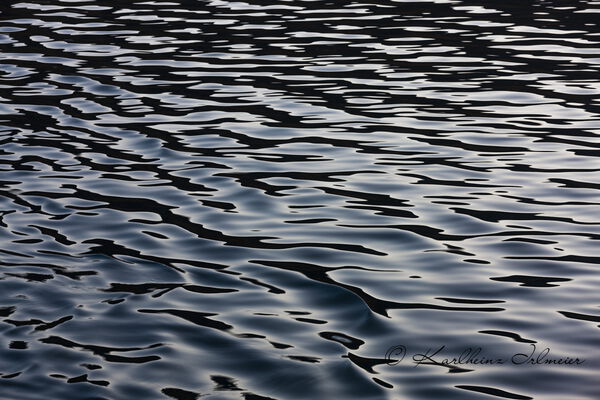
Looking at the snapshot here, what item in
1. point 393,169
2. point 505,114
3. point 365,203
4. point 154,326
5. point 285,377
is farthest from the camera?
point 505,114

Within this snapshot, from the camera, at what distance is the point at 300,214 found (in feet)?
31.0

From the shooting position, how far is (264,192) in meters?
10.1

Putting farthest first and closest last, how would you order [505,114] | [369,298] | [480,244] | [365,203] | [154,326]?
[505,114] → [365,203] → [480,244] → [369,298] → [154,326]

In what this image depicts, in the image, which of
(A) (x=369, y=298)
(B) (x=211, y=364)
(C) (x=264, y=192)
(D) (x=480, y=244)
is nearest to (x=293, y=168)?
(C) (x=264, y=192)

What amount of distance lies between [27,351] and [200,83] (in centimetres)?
860

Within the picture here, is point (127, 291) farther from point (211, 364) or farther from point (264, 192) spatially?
point (264, 192)

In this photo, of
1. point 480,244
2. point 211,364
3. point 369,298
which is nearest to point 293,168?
point 480,244

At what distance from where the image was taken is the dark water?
21.3ft

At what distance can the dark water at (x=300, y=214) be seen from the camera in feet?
21.3

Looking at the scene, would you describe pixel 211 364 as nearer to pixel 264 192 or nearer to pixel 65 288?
pixel 65 288

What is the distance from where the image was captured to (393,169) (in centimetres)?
1069

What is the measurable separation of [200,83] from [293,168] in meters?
4.34

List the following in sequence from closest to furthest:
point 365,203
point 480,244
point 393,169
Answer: point 480,244 < point 365,203 < point 393,169

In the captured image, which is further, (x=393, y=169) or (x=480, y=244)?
(x=393, y=169)
